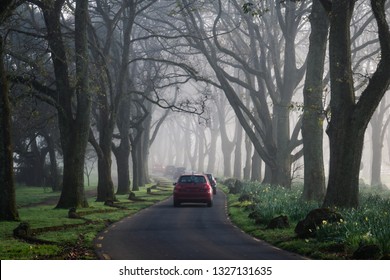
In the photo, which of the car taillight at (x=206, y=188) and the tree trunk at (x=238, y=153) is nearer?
the car taillight at (x=206, y=188)

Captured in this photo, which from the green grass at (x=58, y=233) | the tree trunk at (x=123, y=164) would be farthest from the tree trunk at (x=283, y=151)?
the tree trunk at (x=123, y=164)

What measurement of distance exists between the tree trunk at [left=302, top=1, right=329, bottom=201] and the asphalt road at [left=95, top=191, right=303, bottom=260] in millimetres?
4304

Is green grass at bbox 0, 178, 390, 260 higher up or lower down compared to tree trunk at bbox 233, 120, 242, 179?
lower down

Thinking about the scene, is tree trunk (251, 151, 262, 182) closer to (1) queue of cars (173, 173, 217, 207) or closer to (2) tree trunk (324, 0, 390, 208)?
(1) queue of cars (173, 173, 217, 207)

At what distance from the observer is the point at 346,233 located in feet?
43.8

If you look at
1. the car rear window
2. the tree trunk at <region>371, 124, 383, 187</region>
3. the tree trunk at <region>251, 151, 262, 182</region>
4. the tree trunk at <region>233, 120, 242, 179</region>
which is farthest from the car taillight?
the tree trunk at <region>233, 120, 242, 179</region>

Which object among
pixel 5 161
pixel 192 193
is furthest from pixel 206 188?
pixel 5 161

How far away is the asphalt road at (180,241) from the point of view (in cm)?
1301

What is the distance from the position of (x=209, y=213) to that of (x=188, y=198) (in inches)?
187

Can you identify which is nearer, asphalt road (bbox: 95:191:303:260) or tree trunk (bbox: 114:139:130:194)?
asphalt road (bbox: 95:191:303:260)

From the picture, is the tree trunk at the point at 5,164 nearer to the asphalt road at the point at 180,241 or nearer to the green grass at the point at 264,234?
the green grass at the point at 264,234

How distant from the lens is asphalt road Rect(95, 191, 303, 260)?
13.0 m

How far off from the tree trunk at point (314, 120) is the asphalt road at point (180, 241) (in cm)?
430

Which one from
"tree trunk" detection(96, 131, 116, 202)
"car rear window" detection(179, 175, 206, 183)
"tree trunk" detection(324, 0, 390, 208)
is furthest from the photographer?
"tree trunk" detection(96, 131, 116, 202)
